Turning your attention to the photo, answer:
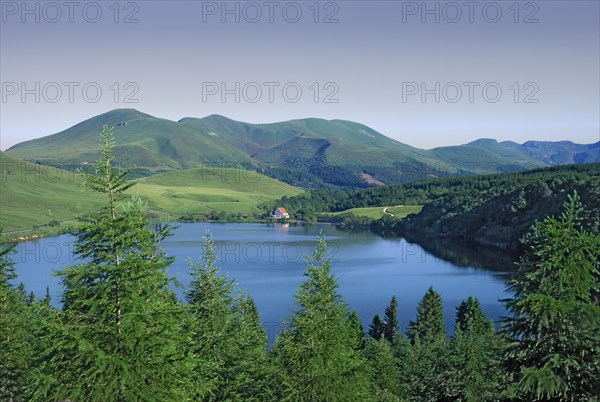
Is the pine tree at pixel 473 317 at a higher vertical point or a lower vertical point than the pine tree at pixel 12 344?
lower

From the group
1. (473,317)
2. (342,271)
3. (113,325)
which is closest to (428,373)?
(473,317)

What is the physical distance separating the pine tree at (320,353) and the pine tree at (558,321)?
21.6 ft

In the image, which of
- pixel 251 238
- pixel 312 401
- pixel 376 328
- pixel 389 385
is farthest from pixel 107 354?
pixel 251 238

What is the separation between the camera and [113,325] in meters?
15.5

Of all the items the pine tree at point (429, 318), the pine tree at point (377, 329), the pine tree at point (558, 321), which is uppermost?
the pine tree at point (558, 321)

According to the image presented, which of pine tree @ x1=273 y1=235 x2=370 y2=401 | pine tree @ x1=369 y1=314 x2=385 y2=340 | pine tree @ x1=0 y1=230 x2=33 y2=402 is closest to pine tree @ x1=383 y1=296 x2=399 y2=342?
pine tree @ x1=369 y1=314 x2=385 y2=340

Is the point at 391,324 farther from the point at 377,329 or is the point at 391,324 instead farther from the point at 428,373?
the point at 428,373

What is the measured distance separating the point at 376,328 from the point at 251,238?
12216 centimetres

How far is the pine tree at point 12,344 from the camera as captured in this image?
938 inches

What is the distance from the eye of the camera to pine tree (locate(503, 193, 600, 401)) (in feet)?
51.8

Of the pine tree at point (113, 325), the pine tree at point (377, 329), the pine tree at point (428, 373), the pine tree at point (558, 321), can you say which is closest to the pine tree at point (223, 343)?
the pine tree at point (113, 325)

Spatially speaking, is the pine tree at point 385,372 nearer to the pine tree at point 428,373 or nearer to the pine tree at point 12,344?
the pine tree at point 428,373

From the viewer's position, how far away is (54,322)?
1523 centimetres

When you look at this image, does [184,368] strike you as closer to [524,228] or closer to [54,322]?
[54,322]
